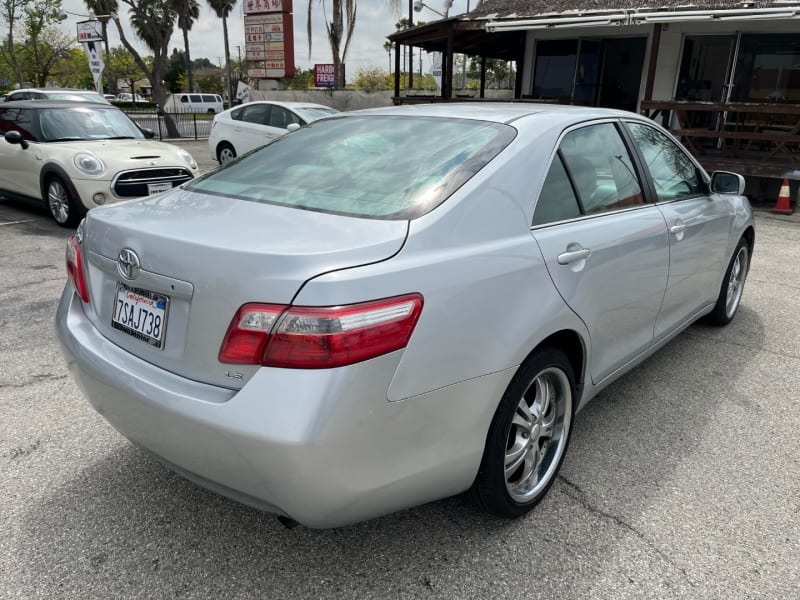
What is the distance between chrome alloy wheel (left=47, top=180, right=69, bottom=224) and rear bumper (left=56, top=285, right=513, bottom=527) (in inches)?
247

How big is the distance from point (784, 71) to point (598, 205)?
1294 cm

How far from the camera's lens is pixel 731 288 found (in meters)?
4.71

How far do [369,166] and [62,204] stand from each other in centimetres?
644

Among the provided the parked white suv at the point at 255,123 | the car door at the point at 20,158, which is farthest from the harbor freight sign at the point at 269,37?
the car door at the point at 20,158

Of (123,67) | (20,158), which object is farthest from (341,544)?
(123,67)

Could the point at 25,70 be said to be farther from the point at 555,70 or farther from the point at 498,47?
the point at 555,70

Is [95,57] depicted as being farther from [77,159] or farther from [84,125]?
[77,159]

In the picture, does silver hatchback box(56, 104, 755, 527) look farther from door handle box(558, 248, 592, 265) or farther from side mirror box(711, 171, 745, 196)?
side mirror box(711, 171, 745, 196)

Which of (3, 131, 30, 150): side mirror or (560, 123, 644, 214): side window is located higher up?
(560, 123, 644, 214): side window

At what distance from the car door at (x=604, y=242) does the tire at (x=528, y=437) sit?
23cm

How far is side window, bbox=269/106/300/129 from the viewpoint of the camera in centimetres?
1259

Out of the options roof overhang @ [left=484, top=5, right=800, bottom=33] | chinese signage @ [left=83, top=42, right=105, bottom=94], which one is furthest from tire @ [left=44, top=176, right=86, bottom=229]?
chinese signage @ [left=83, top=42, right=105, bottom=94]

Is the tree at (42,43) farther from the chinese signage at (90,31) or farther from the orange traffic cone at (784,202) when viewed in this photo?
the orange traffic cone at (784,202)

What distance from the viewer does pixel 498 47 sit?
1772 cm
